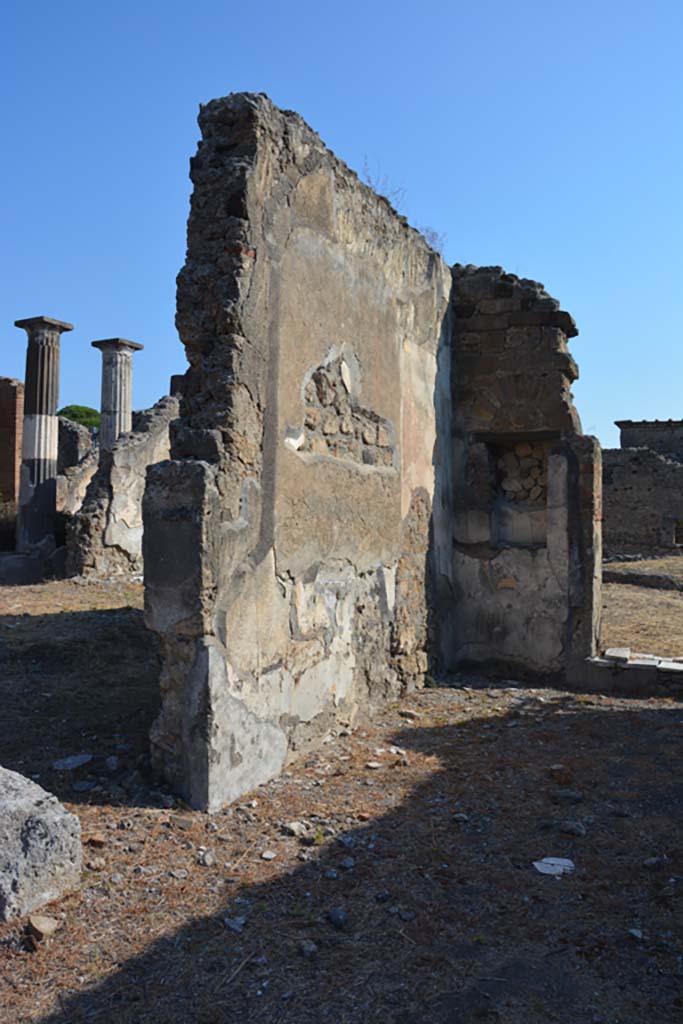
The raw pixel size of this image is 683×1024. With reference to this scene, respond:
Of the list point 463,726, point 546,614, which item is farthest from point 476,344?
point 463,726

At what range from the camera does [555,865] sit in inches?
117

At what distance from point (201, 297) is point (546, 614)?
3.65 m

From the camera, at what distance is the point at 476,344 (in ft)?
20.7

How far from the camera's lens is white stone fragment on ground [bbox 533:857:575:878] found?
293 centimetres

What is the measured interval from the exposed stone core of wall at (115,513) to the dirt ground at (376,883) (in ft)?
20.2

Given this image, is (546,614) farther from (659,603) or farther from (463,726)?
(659,603)

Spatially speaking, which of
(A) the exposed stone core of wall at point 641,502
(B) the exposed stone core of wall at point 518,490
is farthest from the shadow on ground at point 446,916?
(A) the exposed stone core of wall at point 641,502

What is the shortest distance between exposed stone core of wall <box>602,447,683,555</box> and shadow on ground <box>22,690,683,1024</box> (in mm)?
14604

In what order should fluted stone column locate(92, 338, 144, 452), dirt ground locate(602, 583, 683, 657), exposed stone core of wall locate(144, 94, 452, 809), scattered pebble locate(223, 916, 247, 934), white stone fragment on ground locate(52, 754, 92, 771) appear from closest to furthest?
scattered pebble locate(223, 916, 247, 934), exposed stone core of wall locate(144, 94, 452, 809), white stone fragment on ground locate(52, 754, 92, 771), dirt ground locate(602, 583, 683, 657), fluted stone column locate(92, 338, 144, 452)

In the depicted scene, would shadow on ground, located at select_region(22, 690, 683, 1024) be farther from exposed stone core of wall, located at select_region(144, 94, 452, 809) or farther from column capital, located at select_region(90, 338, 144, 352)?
column capital, located at select_region(90, 338, 144, 352)

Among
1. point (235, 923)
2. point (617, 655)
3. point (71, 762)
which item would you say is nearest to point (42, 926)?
point (235, 923)

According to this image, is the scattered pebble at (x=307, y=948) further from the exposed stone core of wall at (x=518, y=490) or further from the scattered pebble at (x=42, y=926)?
the exposed stone core of wall at (x=518, y=490)

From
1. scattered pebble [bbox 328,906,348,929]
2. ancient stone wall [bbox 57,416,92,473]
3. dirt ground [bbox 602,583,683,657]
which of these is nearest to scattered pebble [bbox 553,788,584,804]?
scattered pebble [bbox 328,906,348,929]

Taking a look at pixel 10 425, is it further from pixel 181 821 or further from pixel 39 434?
pixel 181 821
